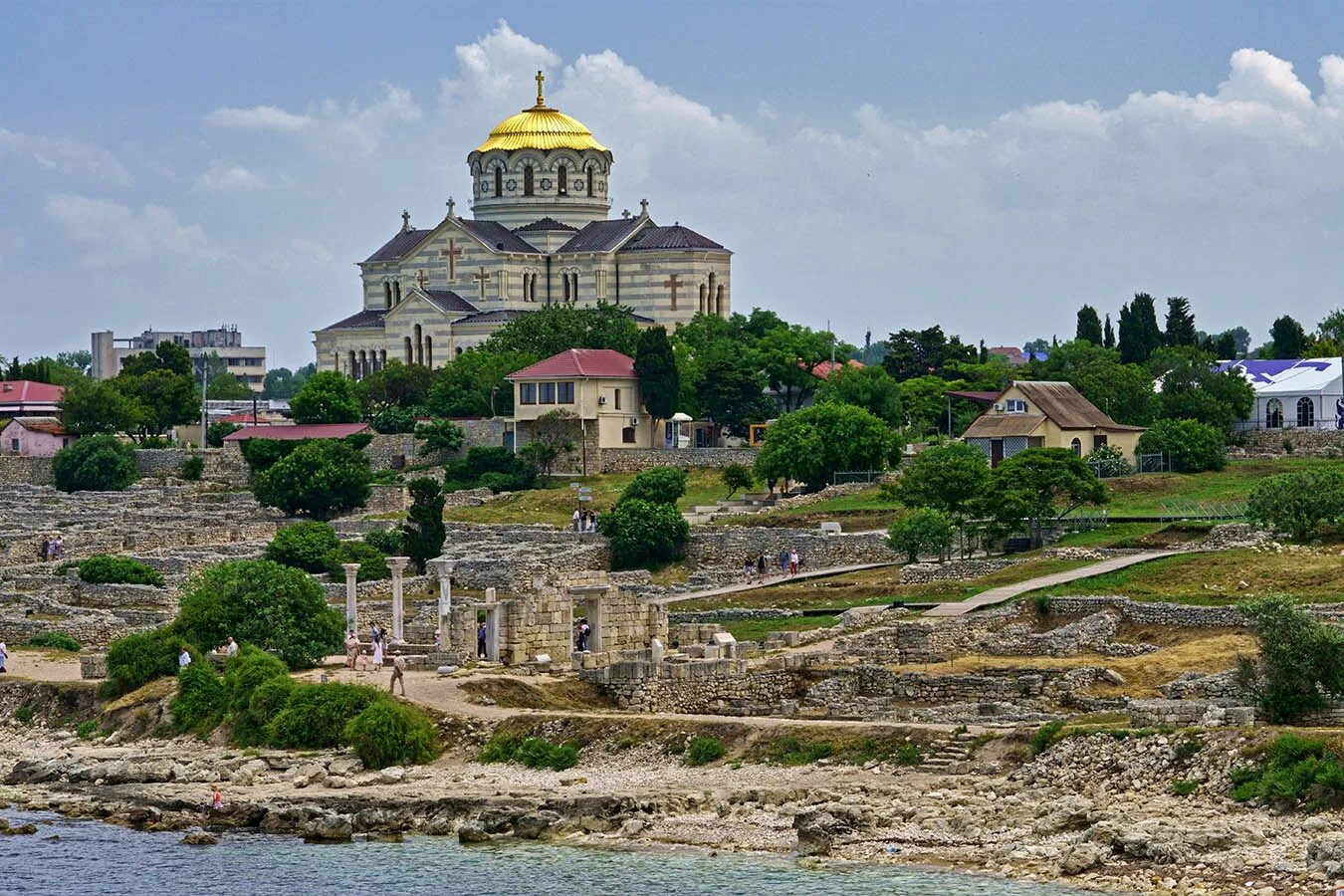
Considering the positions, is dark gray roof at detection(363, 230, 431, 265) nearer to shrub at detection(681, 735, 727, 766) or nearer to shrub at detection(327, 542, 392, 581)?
shrub at detection(327, 542, 392, 581)

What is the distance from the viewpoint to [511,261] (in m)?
119

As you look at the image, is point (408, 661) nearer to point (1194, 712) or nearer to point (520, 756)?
point (520, 756)

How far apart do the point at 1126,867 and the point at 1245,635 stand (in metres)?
16.7

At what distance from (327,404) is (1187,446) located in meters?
35.2

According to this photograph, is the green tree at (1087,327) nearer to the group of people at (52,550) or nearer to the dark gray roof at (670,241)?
the dark gray roof at (670,241)

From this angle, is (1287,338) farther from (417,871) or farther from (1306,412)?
(417,871)

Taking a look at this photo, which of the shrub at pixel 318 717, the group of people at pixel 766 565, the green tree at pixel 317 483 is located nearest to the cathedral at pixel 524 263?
the green tree at pixel 317 483

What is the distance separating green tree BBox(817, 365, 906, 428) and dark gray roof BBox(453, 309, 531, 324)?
2515cm

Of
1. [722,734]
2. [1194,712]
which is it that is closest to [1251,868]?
[1194,712]

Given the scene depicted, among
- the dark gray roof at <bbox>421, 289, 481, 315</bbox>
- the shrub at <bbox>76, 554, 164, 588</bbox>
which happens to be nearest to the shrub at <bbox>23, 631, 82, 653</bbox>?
the shrub at <bbox>76, 554, 164, 588</bbox>

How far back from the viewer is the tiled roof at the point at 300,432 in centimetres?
9750

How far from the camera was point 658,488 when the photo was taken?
78.0 meters

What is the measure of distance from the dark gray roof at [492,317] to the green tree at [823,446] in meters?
36.2

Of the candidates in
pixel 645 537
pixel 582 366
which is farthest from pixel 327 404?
pixel 645 537
